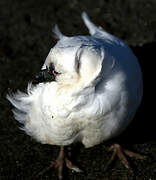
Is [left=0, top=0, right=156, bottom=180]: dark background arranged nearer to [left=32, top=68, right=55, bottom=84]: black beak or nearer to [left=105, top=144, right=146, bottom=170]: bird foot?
[left=105, top=144, right=146, bottom=170]: bird foot

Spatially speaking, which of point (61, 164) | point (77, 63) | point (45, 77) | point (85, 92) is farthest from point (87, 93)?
point (61, 164)

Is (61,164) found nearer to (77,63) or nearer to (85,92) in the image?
(85,92)

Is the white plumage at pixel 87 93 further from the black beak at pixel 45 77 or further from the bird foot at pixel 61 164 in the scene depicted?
the bird foot at pixel 61 164

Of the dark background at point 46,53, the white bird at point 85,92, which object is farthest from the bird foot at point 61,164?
the white bird at point 85,92

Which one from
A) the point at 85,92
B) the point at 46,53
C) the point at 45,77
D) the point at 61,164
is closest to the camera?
the point at 85,92

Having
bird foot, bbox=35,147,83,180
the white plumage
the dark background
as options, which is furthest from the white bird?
the dark background

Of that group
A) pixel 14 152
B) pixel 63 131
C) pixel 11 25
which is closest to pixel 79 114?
pixel 63 131

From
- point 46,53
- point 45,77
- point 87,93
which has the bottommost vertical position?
point 46,53
